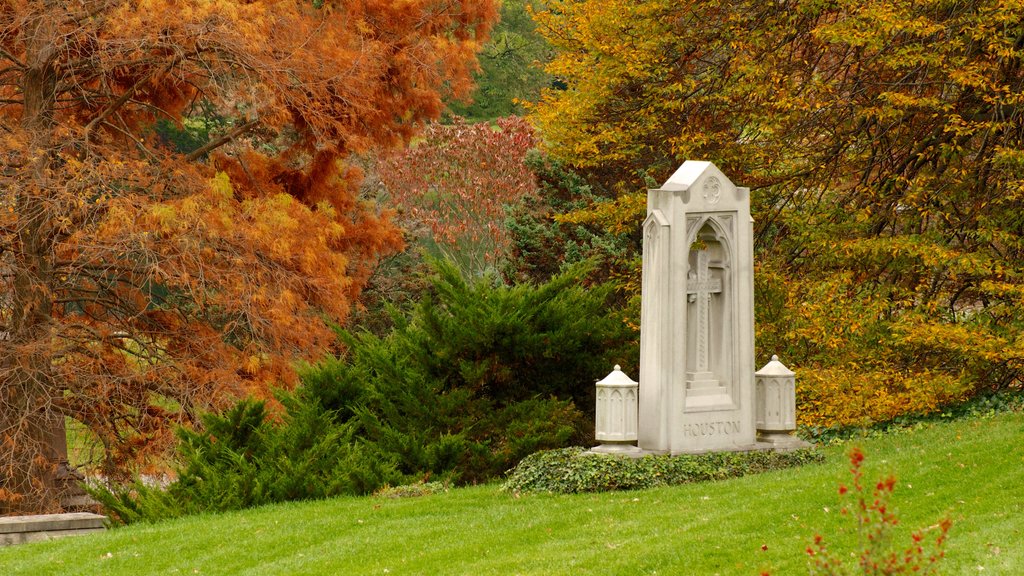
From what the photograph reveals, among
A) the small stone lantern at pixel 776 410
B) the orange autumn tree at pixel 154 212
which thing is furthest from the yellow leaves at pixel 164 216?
the small stone lantern at pixel 776 410

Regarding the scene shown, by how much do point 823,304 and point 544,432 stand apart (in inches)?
166

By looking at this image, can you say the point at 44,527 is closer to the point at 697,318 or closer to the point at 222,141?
the point at 697,318

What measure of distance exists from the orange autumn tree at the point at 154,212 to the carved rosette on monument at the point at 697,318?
6.89m

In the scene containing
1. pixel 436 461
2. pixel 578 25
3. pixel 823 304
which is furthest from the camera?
pixel 578 25

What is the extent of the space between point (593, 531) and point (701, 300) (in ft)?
13.1

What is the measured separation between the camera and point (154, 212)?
53.7 feet

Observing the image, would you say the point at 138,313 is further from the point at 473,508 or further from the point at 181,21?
the point at 473,508

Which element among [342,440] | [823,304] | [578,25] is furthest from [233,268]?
[823,304]

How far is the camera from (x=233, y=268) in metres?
17.3

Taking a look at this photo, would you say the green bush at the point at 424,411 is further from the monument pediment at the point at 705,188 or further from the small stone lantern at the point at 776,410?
the monument pediment at the point at 705,188

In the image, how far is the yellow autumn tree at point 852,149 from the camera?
48.6 ft

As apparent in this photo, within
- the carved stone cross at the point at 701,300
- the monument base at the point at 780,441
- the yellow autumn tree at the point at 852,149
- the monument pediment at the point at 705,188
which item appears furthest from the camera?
the yellow autumn tree at the point at 852,149

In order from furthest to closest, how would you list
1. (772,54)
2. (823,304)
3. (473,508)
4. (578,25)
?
1. (578,25)
2. (772,54)
3. (823,304)
4. (473,508)

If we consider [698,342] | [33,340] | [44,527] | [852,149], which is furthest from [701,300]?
[33,340]
